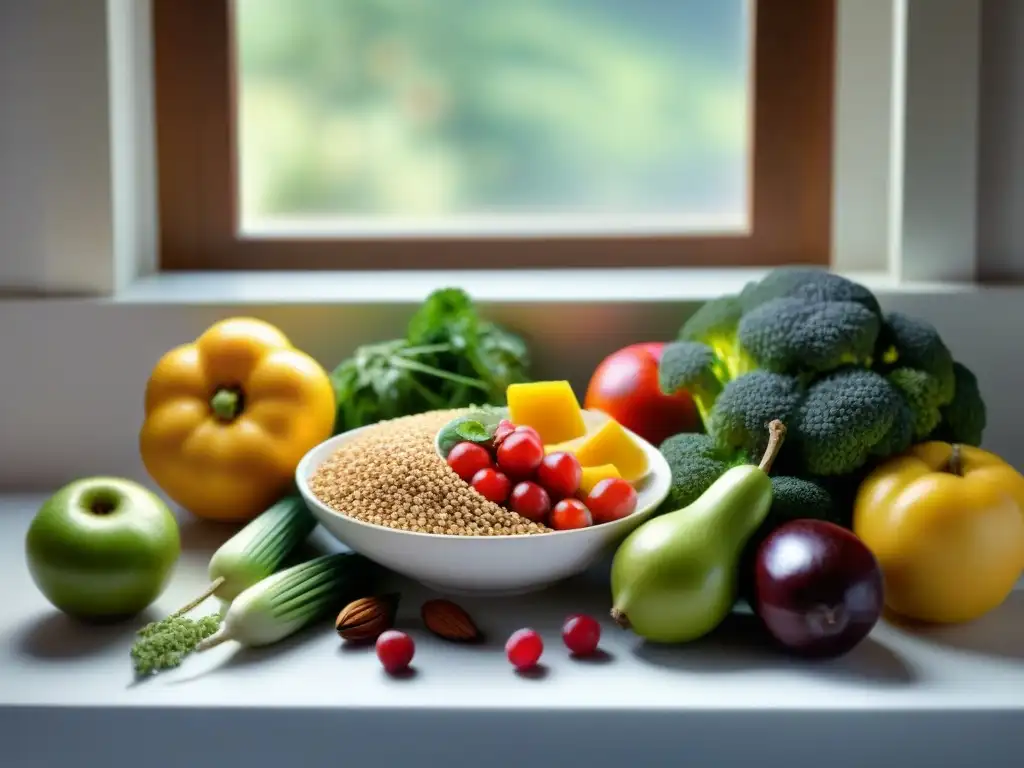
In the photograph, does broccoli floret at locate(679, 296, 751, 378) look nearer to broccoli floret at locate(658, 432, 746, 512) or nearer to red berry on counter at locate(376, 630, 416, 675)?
broccoli floret at locate(658, 432, 746, 512)

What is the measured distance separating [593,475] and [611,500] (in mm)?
48

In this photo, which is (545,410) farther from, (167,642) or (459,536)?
(167,642)

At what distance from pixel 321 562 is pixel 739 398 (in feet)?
1.32

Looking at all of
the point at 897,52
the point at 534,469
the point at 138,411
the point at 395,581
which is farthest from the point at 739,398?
the point at 138,411

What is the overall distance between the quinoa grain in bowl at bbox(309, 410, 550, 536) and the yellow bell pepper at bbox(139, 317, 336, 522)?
0.08 meters

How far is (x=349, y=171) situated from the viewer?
1.64 meters

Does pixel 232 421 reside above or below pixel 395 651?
above

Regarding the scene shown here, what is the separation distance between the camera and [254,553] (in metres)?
1.04

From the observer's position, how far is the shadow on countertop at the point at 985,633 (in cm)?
96

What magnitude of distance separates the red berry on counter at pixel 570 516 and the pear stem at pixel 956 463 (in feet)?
1.05

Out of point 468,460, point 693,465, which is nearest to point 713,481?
point 693,465

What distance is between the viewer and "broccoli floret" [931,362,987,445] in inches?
45.5

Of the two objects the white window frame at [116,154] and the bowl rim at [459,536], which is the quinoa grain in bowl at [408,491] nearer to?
the bowl rim at [459,536]

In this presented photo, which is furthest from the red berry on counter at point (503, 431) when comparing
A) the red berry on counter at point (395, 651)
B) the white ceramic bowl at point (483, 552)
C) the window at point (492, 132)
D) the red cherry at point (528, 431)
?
the window at point (492, 132)
